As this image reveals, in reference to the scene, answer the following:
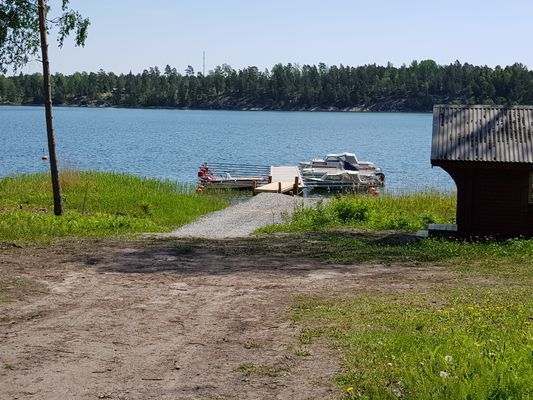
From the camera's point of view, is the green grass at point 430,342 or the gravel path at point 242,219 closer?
the green grass at point 430,342

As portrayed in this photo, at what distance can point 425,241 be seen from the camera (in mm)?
20719

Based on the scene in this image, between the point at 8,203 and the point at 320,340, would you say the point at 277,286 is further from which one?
the point at 8,203

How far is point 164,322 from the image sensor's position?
11438mm

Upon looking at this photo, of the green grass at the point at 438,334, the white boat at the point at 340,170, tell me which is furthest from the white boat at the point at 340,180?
the green grass at the point at 438,334

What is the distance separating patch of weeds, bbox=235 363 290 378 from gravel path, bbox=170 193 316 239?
1456 cm

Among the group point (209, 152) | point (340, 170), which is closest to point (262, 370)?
point (340, 170)

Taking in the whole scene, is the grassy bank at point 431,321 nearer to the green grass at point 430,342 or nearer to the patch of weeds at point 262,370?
the green grass at point 430,342

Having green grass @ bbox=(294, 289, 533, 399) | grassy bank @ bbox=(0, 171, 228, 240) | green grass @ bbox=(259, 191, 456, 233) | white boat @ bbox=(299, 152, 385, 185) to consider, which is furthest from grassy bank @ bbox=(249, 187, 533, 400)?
white boat @ bbox=(299, 152, 385, 185)

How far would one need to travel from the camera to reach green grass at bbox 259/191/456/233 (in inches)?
992

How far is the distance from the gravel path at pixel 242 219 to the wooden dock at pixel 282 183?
5078 millimetres

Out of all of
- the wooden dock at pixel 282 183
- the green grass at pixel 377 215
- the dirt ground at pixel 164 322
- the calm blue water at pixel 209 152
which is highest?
the dirt ground at pixel 164 322

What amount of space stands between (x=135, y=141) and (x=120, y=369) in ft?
326

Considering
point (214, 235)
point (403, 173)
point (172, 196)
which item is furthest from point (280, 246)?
point (403, 173)

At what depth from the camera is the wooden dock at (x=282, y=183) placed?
4425 cm
